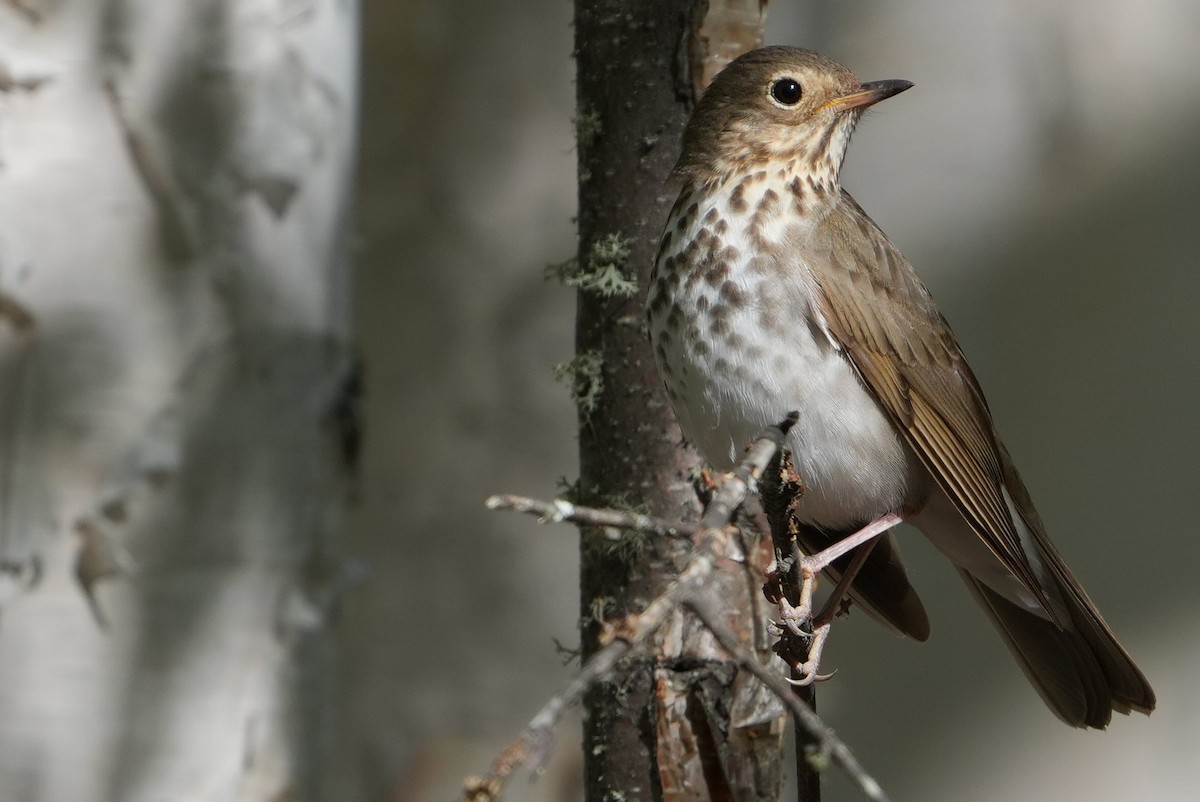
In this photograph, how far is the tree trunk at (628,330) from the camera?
6.22 ft

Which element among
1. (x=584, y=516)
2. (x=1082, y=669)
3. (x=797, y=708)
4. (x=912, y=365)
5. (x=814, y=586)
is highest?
(x=584, y=516)

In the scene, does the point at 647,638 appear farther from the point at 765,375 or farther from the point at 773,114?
the point at 773,114

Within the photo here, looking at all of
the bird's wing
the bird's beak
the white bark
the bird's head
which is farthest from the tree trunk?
the white bark

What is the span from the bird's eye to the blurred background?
1327 mm

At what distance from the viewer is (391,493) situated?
367 cm

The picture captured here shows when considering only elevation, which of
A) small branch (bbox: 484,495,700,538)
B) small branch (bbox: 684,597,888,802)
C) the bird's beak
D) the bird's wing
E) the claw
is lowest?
the claw

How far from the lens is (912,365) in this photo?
2.02 meters

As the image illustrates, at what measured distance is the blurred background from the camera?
3.16 m

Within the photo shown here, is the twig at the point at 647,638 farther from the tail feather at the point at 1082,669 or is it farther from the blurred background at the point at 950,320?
the blurred background at the point at 950,320

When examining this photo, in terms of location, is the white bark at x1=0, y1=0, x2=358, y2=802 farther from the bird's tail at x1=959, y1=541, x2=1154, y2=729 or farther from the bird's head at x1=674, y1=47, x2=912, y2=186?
the bird's tail at x1=959, y1=541, x2=1154, y2=729

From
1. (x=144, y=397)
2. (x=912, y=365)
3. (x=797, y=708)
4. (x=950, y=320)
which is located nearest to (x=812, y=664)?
(x=912, y=365)

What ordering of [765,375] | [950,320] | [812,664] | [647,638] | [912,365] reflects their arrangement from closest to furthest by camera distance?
[647,638] < [812,664] < [765,375] < [912,365] < [950,320]

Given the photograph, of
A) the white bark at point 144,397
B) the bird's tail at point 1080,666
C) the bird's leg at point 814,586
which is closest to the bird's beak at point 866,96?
the bird's leg at point 814,586

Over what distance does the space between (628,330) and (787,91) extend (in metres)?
0.45
